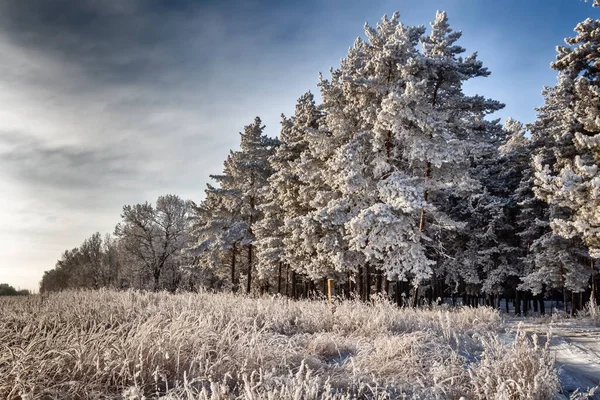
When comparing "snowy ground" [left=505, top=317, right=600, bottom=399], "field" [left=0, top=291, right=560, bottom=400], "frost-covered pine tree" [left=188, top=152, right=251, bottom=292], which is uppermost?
"frost-covered pine tree" [left=188, top=152, right=251, bottom=292]

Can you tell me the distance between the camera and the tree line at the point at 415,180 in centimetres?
1554

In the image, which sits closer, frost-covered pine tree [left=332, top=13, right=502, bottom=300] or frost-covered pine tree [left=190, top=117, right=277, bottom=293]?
frost-covered pine tree [left=332, top=13, right=502, bottom=300]

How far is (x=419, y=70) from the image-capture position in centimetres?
1658

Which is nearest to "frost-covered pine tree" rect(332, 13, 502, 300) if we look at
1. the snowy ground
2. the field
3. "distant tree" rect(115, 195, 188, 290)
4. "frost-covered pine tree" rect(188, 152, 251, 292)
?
the snowy ground

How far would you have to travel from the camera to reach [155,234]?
35.1 m

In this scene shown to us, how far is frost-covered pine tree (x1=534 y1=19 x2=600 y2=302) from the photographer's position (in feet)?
47.0

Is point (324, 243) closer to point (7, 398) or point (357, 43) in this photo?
point (357, 43)

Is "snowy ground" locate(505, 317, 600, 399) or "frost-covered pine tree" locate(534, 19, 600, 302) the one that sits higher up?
"frost-covered pine tree" locate(534, 19, 600, 302)

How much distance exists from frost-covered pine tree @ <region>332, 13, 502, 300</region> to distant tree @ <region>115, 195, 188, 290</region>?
2234 cm

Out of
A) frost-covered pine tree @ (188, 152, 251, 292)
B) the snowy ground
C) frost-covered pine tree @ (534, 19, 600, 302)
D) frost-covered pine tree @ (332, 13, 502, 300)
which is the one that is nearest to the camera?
the snowy ground

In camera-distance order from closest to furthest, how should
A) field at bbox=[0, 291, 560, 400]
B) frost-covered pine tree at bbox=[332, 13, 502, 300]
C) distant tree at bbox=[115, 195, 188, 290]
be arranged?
1. field at bbox=[0, 291, 560, 400]
2. frost-covered pine tree at bbox=[332, 13, 502, 300]
3. distant tree at bbox=[115, 195, 188, 290]

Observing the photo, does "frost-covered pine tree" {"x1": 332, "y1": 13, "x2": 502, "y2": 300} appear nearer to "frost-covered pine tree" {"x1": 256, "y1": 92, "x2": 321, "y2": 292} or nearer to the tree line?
the tree line

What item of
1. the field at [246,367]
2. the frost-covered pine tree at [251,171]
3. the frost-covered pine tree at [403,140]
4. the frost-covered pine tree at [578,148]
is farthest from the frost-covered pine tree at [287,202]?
the field at [246,367]

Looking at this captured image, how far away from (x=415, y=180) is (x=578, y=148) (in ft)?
22.4
